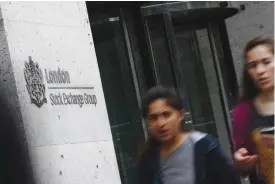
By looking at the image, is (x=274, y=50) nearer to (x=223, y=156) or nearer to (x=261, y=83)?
(x=261, y=83)

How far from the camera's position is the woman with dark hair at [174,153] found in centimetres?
361

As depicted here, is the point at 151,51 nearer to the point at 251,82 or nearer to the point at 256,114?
the point at 251,82

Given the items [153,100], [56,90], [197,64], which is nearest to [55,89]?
[56,90]

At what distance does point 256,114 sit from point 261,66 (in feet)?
0.82

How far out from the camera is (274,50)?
3.66 meters

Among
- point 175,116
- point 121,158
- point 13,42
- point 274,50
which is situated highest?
point 13,42

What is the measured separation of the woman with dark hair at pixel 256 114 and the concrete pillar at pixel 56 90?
9.10ft

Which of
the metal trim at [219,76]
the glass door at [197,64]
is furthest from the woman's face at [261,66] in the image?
the metal trim at [219,76]

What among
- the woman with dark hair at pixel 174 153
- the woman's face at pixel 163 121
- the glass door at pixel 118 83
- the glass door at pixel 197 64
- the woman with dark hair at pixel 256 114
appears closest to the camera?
the woman with dark hair at pixel 256 114

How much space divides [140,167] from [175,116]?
333 mm

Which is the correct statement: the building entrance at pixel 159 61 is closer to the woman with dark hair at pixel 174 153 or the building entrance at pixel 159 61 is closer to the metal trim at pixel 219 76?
the metal trim at pixel 219 76

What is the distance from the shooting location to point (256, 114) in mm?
3533

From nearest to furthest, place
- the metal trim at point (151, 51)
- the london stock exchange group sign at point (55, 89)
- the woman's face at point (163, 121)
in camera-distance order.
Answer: the woman's face at point (163, 121)
the london stock exchange group sign at point (55, 89)
the metal trim at point (151, 51)

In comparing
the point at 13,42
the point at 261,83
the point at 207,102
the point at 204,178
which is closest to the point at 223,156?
the point at 204,178
